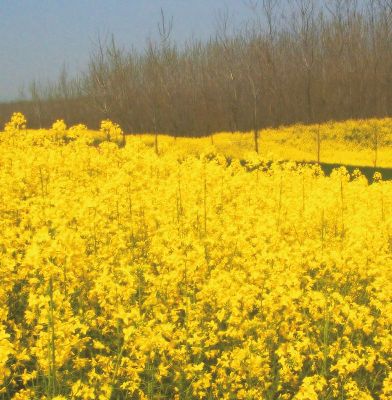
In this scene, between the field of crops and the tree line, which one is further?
the tree line

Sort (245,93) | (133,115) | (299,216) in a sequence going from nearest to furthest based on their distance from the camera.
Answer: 1. (299,216)
2. (245,93)
3. (133,115)

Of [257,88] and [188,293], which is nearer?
[188,293]

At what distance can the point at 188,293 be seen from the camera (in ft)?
21.1

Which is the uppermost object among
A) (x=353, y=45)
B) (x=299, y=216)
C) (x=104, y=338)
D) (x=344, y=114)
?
(x=353, y=45)

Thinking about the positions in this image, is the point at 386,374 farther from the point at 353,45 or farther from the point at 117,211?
the point at 353,45

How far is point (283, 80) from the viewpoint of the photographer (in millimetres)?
50125

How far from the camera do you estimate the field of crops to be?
498cm

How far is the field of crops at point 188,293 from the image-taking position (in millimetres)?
4984

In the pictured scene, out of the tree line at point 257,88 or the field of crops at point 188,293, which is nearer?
the field of crops at point 188,293

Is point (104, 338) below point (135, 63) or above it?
below

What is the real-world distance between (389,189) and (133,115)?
132ft

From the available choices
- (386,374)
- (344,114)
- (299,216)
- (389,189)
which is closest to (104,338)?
(386,374)

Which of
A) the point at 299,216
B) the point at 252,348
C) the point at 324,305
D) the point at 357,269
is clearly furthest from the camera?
the point at 299,216

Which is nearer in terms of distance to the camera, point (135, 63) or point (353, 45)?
point (353, 45)
